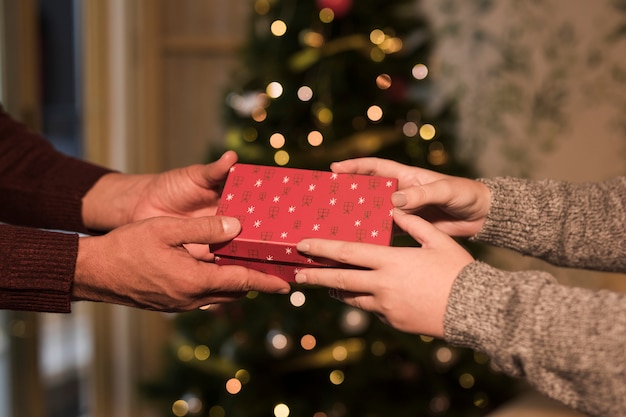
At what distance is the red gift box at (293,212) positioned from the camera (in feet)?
3.63

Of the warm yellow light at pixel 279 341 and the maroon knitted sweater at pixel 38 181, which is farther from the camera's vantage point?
the warm yellow light at pixel 279 341

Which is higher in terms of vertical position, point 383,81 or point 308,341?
point 383,81

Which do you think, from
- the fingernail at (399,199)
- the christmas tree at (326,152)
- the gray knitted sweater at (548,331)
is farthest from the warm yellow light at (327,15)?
the gray knitted sweater at (548,331)

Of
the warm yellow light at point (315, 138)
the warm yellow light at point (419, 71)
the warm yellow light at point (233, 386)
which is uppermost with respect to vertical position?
the warm yellow light at point (419, 71)

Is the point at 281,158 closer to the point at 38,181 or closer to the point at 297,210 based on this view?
the point at 38,181

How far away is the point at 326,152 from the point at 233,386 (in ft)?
2.78

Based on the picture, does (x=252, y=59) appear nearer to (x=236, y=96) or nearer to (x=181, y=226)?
(x=236, y=96)

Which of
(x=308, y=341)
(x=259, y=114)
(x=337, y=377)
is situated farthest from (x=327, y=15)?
(x=337, y=377)

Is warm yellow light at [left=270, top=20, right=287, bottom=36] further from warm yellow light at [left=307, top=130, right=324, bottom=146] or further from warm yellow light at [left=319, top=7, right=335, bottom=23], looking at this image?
warm yellow light at [left=307, top=130, right=324, bottom=146]

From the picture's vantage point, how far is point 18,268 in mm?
1175

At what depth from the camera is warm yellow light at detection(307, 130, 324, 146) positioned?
Answer: 226cm

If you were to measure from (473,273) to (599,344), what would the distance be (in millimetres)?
190

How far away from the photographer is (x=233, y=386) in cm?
229

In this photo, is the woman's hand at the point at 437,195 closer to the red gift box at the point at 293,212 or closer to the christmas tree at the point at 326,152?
the red gift box at the point at 293,212
